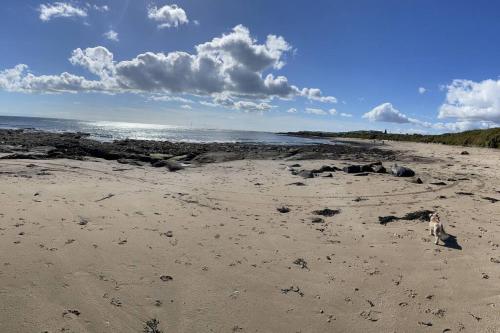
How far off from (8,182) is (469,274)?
13295 millimetres

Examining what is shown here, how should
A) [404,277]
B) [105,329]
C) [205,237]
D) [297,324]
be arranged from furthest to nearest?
[205,237] < [404,277] < [297,324] < [105,329]

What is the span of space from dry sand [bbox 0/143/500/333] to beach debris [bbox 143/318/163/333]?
0.06 m

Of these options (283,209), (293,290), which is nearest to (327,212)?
(283,209)

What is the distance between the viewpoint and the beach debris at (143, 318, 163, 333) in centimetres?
455

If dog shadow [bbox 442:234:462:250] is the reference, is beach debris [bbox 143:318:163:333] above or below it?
below

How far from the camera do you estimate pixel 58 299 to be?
496 cm

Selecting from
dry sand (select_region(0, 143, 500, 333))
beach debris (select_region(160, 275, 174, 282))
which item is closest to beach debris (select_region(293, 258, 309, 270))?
dry sand (select_region(0, 143, 500, 333))

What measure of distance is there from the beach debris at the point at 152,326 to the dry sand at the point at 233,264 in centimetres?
6

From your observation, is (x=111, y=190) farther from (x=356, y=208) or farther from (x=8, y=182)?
(x=356, y=208)

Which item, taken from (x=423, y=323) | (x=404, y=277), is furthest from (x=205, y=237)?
(x=423, y=323)

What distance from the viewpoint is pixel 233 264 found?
6621mm

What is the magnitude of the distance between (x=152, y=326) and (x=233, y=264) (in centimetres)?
223

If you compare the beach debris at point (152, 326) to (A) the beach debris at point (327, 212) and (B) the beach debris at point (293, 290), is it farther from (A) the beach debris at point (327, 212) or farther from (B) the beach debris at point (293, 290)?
(A) the beach debris at point (327, 212)

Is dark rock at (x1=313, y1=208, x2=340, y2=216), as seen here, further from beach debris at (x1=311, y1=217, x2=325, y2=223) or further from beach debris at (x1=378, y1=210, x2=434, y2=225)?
beach debris at (x1=378, y1=210, x2=434, y2=225)
